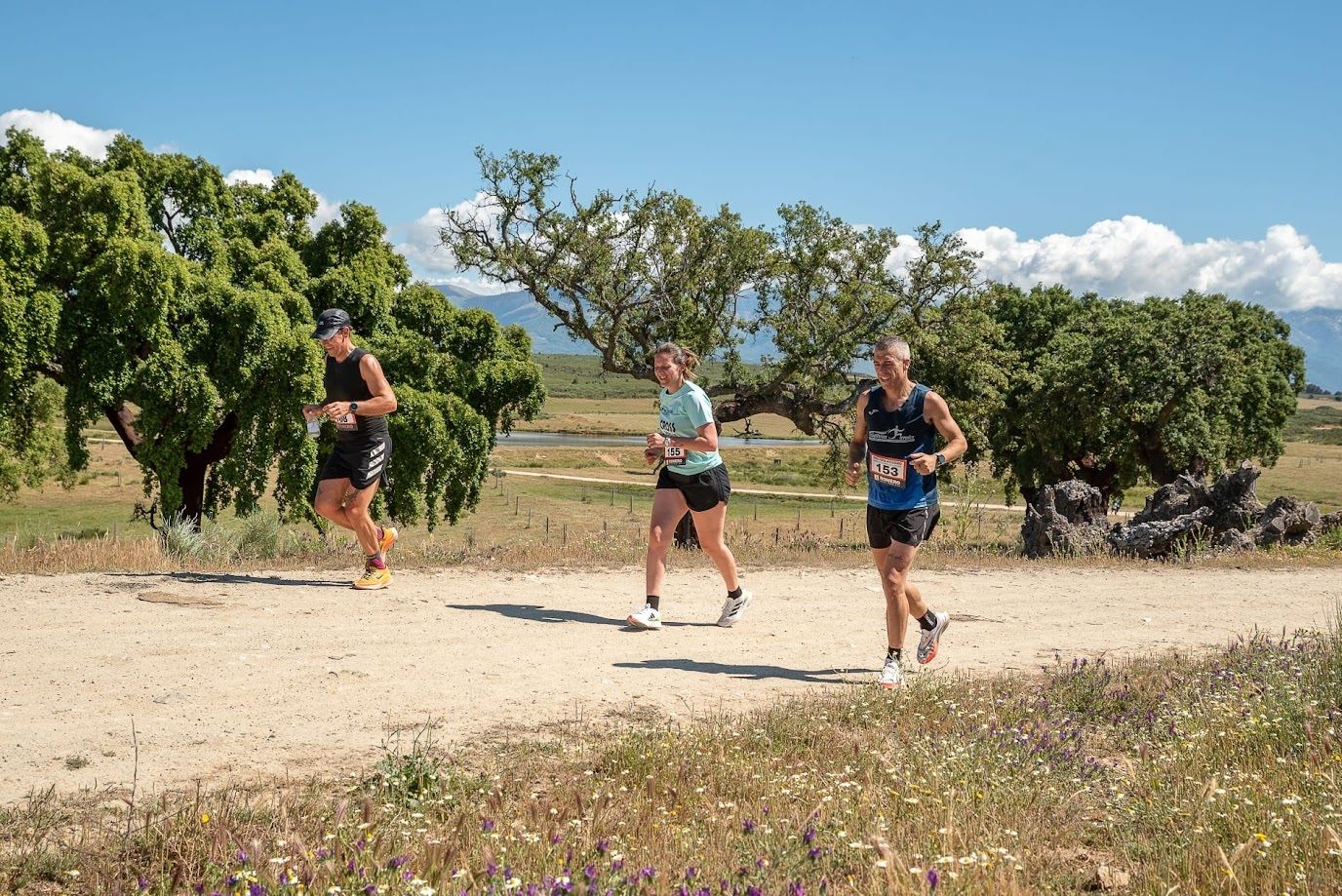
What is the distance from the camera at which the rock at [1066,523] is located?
16703mm

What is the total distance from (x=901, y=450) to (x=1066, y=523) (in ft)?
35.0

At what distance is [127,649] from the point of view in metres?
7.68

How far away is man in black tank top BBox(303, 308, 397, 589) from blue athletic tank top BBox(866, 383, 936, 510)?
457 cm

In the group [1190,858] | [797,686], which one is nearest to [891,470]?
[797,686]

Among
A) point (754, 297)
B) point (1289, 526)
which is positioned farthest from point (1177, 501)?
point (754, 297)

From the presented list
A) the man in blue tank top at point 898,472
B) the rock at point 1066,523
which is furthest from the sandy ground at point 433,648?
the rock at point 1066,523

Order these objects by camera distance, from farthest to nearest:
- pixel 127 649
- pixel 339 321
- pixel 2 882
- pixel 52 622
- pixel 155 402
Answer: pixel 155 402
pixel 339 321
pixel 52 622
pixel 127 649
pixel 2 882

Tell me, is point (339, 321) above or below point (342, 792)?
above

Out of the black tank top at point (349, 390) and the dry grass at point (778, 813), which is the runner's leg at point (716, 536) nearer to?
the dry grass at point (778, 813)

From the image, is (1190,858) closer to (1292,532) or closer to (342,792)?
(342,792)

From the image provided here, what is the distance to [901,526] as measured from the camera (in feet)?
25.5

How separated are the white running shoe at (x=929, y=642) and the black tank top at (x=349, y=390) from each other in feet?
17.4

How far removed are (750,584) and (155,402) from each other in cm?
1323

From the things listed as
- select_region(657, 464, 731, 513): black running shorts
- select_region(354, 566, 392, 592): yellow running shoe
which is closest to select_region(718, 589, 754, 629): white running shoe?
select_region(657, 464, 731, 513): black running shorts
